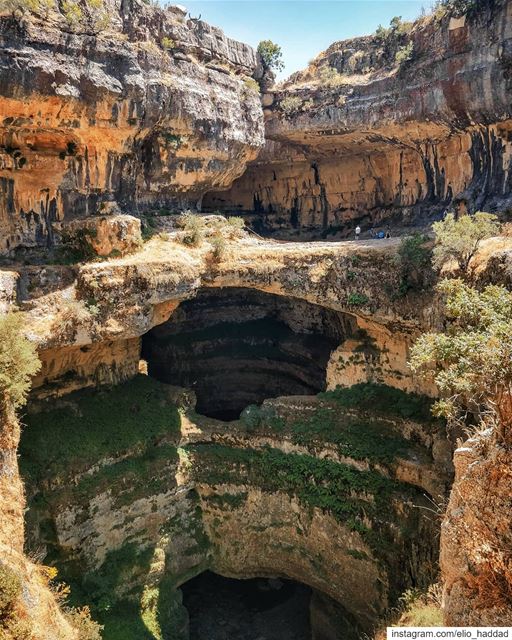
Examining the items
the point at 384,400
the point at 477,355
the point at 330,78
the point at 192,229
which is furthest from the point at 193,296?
the point at 330,78

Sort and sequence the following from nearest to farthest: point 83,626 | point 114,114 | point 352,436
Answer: point 83,626 < point 352,436 < point 114,114

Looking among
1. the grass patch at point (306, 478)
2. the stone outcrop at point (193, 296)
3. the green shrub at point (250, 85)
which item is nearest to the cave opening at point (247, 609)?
the grass patch at point (306, 478)

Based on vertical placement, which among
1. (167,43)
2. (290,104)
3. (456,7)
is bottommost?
(290,104)

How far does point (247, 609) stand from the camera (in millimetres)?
17531

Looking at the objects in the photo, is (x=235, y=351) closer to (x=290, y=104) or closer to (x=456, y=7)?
(x=290, y=104)

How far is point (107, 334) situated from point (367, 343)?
26.9 feet

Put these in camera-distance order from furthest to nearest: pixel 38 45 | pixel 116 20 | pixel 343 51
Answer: pixel 343 51
pixel 116 20
pixel 38 45

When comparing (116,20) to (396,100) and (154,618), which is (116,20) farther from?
(154,618)

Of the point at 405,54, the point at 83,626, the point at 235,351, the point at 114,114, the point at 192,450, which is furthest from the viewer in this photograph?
the point at 235,351

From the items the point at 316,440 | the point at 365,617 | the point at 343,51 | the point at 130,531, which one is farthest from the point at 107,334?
the point at 343,51

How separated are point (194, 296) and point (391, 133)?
1064cm

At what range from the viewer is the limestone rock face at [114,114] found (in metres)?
13.1

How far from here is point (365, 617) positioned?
44.2 feet

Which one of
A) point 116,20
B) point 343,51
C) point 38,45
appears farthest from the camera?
point 343,51
